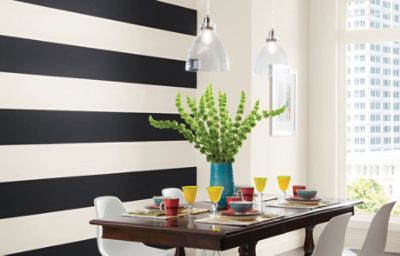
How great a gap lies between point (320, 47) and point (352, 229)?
191 centimetres

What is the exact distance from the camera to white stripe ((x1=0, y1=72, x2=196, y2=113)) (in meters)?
4.53

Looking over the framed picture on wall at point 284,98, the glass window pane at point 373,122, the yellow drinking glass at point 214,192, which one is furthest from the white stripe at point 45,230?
the glass window pane at point 373,122

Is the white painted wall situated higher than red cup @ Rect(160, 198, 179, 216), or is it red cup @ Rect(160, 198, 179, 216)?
the white painted wall

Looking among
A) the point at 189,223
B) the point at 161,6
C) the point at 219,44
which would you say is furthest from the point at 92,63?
the point at 189,223

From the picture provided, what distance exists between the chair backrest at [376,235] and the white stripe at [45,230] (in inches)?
84.4

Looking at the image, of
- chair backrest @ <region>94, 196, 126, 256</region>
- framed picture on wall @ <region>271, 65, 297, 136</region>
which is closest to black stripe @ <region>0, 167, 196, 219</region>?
chair backrest @ <region>94, 196, 126, 256</region>

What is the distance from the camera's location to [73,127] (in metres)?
5.00

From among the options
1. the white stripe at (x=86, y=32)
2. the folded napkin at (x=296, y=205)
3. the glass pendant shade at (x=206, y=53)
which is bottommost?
the folded napkin at (x=296, y=205)

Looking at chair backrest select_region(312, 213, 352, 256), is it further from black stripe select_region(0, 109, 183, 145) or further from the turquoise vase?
black stripe select_region(0, 109, 183, 145)

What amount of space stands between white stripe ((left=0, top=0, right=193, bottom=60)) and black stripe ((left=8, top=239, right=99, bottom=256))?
1.44 metres

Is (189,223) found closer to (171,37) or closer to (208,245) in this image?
(208,245)

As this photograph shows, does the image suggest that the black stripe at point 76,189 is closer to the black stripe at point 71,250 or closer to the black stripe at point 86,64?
the black stripe at point 71,250

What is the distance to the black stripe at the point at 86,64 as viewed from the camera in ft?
14.9

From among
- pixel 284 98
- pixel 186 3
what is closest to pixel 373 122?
pixel 284 98
